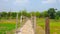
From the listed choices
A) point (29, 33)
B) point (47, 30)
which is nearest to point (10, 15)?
point (29, 33)

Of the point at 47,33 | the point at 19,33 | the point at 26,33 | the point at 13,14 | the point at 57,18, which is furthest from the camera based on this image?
the point at 13,14

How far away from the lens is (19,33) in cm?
519

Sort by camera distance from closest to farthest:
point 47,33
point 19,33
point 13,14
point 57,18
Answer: point 47,33 → point 19,33 → point 57,18 → point 13,14

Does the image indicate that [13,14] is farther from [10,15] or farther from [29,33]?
[29,33]

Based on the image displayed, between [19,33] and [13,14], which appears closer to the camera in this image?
[19,33]

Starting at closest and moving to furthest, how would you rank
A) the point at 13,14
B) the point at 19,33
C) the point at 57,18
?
the point at 19,33 < the point at 57,18 < the point at 13,14

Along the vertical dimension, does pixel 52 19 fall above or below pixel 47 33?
below

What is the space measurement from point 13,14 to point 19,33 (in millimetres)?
52609

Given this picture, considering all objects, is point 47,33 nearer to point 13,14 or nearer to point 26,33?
point 26,33

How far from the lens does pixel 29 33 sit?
6.43 metres

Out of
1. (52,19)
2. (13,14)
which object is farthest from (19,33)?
(13,14)

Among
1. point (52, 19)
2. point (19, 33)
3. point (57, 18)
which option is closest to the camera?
point (19, 33)

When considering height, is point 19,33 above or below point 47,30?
below

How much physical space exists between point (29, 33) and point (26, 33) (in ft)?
0.94
